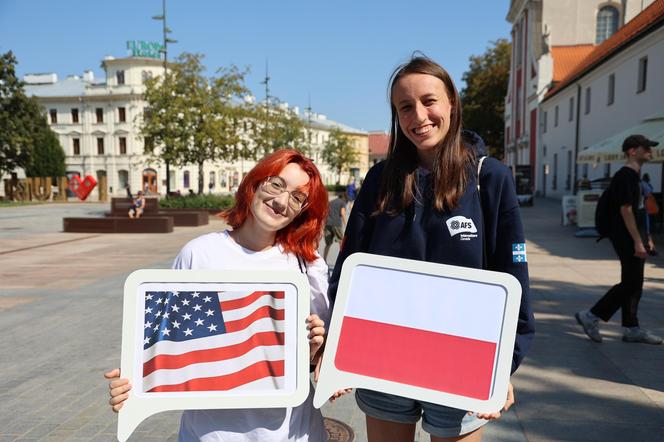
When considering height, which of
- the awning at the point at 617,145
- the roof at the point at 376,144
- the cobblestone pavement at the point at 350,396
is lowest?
the cobblestone pavement at the point at 350,396

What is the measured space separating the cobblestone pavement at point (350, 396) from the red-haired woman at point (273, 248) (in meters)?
1.81

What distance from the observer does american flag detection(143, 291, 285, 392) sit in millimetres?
1854

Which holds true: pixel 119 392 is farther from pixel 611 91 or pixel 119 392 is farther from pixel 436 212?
pixel 611 91

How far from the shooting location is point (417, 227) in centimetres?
186

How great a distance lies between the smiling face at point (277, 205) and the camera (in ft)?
6.85

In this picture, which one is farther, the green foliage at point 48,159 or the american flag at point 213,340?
the green foliage at point 48,159

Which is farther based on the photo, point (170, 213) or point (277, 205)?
point (170, 213)

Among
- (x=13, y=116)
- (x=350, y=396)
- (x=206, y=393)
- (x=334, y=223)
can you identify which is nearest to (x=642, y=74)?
(x=334, y=223)

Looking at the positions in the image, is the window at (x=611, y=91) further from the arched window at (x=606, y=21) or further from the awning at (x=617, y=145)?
the arched window at (x=606, y=21)

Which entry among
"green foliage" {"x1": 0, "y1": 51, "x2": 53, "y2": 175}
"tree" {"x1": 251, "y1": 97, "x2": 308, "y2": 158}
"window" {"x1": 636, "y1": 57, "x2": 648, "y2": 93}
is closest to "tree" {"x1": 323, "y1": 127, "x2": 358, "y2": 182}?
"tree" {"x1": 251, "y1": 97, "x2": 308, "y2": 158}

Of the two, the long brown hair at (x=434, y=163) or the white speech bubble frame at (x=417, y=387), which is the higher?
the long brown hair at (x=434, y=163)

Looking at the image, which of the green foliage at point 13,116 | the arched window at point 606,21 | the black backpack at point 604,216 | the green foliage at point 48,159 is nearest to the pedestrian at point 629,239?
the black backpack at point 604,216

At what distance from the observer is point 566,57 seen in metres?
43.1

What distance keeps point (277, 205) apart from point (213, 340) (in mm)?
580
